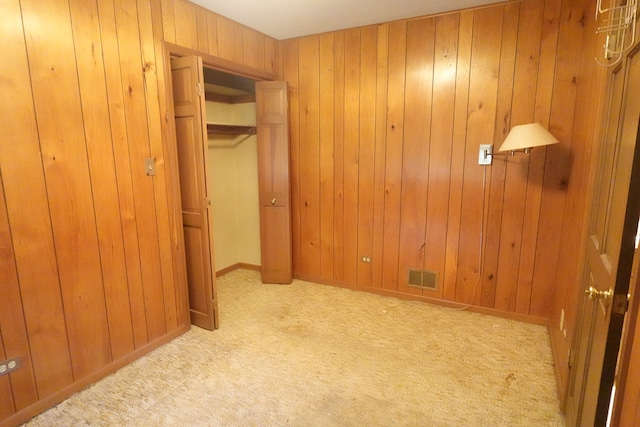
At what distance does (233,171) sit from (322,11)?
6.90 feet

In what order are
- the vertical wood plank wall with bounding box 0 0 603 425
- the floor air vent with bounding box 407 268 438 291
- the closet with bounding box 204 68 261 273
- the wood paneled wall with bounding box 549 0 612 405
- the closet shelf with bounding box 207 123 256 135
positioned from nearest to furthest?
the wood paneled wall with bounding box 549 0 612 405, the vertical wood plank wall with bounding box 0 0 603 425, the floor air vent with bounding box 407 268 438 291, the closet shelf with bounding box 207 123 256 135, the closet with bounding box 204 68 261 273

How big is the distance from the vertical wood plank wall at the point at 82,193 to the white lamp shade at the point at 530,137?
2497 millimetres

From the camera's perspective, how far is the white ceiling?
2.72 meters

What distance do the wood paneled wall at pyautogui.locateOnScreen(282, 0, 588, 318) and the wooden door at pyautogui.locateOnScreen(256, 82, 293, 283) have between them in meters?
0.20

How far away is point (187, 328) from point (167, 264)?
1.96 ft

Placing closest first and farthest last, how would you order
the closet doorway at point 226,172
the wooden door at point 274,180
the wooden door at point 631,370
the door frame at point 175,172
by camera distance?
the wooden door at point 631,370, the door frame at point 175,172, the closet doorway at point 226,172, the wooden door at point 274,180

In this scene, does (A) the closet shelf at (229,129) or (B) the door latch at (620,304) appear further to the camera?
(A) the closet shelf at (229,129)

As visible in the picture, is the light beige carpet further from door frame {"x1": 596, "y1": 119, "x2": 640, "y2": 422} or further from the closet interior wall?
the closet interior wall

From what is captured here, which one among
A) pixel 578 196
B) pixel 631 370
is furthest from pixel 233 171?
pixel 631 370

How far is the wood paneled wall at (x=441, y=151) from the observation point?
8.89 feet

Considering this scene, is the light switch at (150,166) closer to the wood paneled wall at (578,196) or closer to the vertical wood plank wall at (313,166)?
the vertical wood plank wall at (313,166)

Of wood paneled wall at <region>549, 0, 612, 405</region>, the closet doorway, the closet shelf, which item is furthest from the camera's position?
the closet shelf

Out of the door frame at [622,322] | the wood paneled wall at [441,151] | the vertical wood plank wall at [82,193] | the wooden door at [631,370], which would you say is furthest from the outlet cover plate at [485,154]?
the vertical wood plank wall at [82,193]

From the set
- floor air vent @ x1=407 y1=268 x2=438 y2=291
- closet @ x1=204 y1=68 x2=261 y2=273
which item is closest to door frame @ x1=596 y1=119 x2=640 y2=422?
floor air vent @ x1=407 y1=268 x2=438 y2=291
